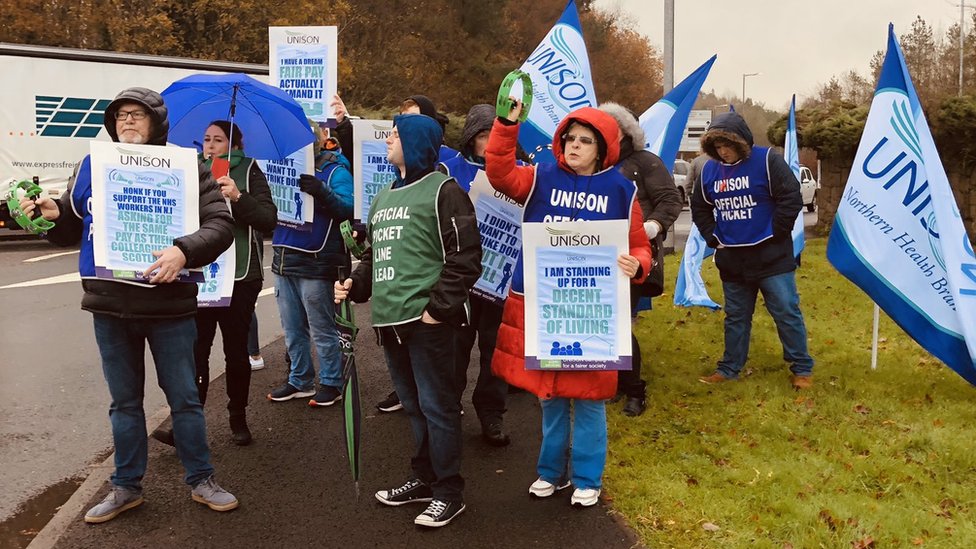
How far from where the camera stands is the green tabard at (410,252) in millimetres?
4004

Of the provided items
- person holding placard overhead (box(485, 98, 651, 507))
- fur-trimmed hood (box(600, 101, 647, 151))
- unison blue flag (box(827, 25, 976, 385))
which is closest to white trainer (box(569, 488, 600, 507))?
person holding placard overhead (box(485, 98, 651, 507))

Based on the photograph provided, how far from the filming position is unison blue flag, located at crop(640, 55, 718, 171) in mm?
7328

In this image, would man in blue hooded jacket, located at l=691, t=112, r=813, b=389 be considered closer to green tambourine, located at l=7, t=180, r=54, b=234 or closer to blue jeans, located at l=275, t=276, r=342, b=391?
blue jeans, located at l=275, t=276, r=342, b=391

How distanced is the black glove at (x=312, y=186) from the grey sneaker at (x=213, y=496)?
2.00 meters

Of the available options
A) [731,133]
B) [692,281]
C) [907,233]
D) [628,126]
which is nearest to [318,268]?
[628,126]

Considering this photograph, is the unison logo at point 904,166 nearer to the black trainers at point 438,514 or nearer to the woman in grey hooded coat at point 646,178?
the woman in grey hooded coat at point 646,178

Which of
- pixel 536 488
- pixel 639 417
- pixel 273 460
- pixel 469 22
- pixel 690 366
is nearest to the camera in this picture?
pixel 536 488

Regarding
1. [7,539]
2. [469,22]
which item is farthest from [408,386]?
[469,22]

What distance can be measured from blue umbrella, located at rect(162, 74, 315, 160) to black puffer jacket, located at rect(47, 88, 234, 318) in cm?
100

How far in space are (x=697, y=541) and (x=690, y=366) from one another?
10.5ft

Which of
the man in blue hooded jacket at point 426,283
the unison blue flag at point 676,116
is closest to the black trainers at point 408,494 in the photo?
the man in blue hooded jacket at point 426,283

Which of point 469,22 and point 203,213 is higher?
point 469,22

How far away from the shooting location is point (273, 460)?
197 inches

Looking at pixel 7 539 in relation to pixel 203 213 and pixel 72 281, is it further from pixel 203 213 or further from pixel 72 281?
pixel 72 281
